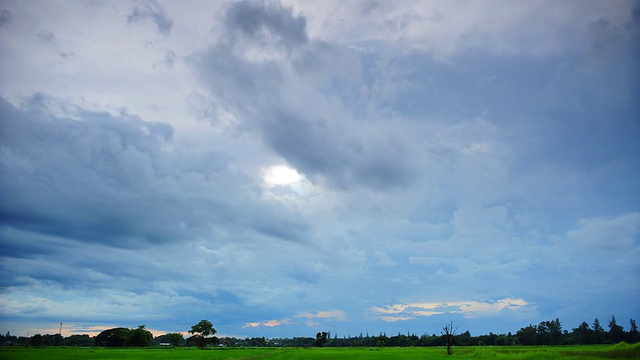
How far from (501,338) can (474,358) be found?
95140 mm

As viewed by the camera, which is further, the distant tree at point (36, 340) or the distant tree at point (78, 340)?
the distant tree at point (78, 340)

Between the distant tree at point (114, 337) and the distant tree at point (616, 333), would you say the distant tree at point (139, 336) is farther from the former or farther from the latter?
the distant tree at point (616, 333)

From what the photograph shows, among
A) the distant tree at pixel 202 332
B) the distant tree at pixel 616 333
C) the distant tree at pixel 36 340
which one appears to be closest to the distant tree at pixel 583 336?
the distant tree at pixel 616 333

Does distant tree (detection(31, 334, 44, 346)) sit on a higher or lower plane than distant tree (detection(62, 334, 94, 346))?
higher

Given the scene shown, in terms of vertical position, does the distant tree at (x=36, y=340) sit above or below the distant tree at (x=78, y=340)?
above

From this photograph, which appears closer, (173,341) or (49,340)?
(49,340)

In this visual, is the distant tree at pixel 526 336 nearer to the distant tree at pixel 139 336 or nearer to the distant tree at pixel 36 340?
the distant tree at pixel 139 336

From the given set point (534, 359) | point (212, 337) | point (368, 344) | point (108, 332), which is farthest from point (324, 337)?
point (534, 359)

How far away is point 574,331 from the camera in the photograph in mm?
141375

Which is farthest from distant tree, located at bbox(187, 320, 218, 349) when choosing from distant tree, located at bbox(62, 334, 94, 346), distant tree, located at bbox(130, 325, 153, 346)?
distant tree, located at bbox(62, 334, 94, 346)

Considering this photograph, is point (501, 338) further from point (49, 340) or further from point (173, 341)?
point (49, 340)

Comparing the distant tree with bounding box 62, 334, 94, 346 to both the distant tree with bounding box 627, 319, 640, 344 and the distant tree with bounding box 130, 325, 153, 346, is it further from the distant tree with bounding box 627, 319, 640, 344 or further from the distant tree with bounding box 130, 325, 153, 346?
the distant tree with bounding box 627, 319, 640, 344

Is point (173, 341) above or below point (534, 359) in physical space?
below

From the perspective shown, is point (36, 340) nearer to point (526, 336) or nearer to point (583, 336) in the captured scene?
point (526, 336)
